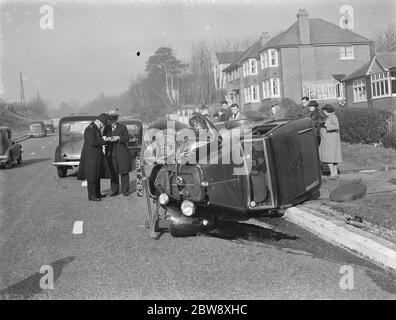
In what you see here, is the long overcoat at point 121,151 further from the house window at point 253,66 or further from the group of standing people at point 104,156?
the house window at point 253,66

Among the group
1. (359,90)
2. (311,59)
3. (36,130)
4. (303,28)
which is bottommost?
(36,130)

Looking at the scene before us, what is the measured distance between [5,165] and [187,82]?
150 ft

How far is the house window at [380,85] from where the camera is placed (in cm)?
4238

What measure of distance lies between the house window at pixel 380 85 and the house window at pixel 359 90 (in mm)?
2138

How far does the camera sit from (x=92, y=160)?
11.6 meters

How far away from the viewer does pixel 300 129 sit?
7.75 m

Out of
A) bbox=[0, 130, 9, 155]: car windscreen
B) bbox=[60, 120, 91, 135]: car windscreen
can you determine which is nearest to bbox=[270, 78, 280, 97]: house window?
bbox=[0, 130, 9, 155]: car windscreen

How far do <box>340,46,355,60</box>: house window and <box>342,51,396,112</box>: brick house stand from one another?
25.8 feet

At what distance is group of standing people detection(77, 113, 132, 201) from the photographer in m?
11.6

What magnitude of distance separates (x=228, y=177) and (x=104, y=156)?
568cm

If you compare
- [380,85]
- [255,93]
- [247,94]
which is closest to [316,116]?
[380,85]

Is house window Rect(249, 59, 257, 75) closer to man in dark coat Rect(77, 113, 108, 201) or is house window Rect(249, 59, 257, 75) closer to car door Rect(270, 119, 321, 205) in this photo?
man in dark coat Rect(77, 113, 108, 201)

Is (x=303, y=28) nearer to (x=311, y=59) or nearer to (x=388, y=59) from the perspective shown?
(x=311, y=59)
